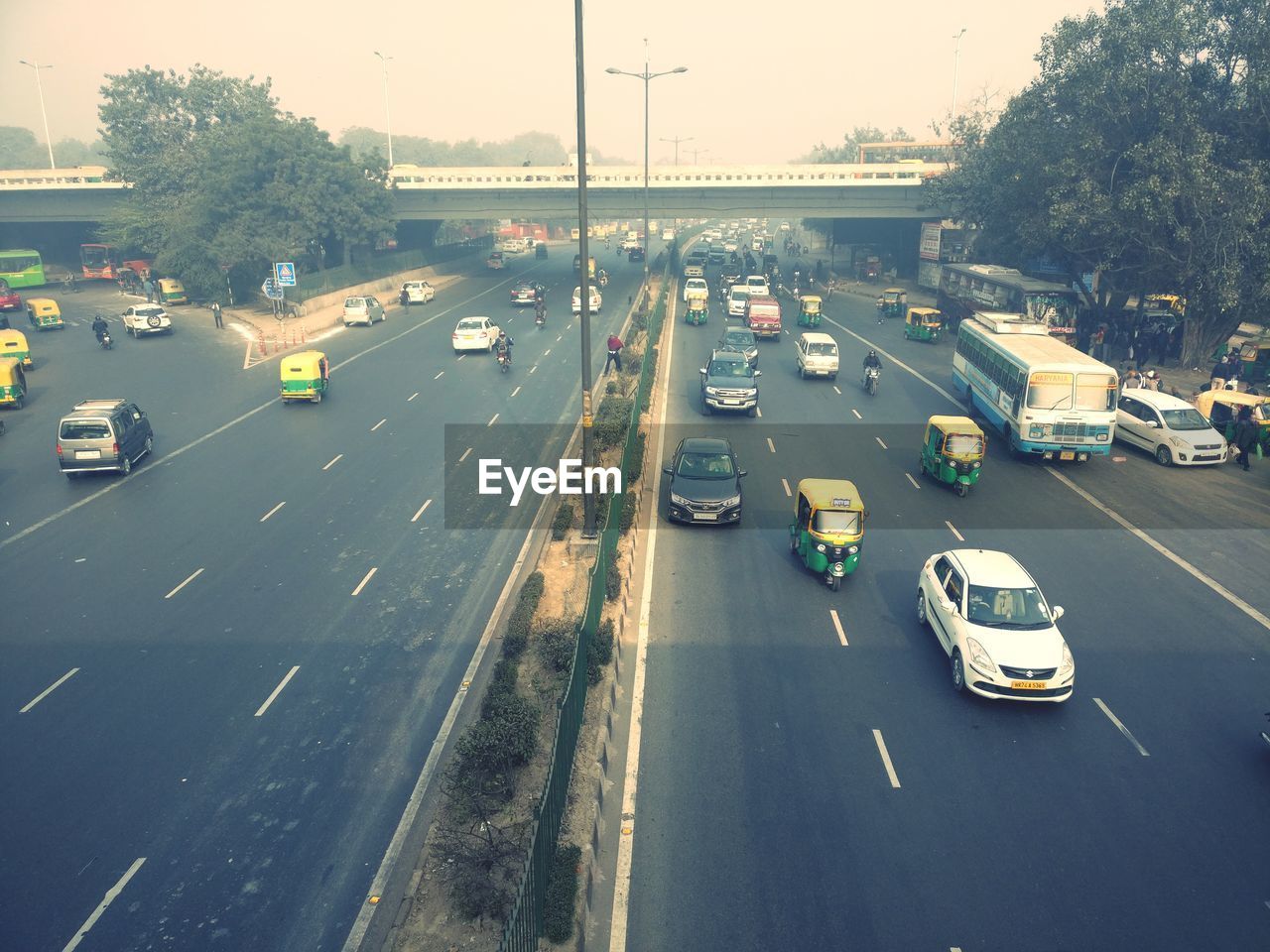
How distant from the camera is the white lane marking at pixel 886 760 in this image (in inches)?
462

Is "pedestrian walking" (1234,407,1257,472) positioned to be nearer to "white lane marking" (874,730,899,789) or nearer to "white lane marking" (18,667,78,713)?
"white lane marking" (874,730,899,789)

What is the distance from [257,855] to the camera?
10.4m

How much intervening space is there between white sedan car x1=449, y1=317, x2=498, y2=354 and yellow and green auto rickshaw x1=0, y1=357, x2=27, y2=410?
60.4 ft

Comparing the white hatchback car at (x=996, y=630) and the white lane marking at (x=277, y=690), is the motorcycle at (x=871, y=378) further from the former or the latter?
the white lane marking at (x=277, y=690)

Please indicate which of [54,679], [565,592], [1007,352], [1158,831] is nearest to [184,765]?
[54,679]

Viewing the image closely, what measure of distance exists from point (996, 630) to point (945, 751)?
96.9 inches

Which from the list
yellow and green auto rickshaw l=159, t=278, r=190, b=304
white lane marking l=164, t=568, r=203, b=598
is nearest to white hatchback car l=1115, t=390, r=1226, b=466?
white lane marking l=164, t=568, r=203, b=598

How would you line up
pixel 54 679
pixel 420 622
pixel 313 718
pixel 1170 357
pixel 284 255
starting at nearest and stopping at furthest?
pixel 313 718 → pixel 54 679 → pixel 420 622 → pixel 1170 357 → pixel 284 255

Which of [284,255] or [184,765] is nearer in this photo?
[184,765]

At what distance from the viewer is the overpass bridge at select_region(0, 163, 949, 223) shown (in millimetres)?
66750

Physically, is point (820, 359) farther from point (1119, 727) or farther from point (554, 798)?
point (554, 798)

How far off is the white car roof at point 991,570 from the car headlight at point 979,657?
1.29 meters

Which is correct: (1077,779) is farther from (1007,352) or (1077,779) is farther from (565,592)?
(1007,352)

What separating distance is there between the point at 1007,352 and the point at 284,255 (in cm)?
4813
